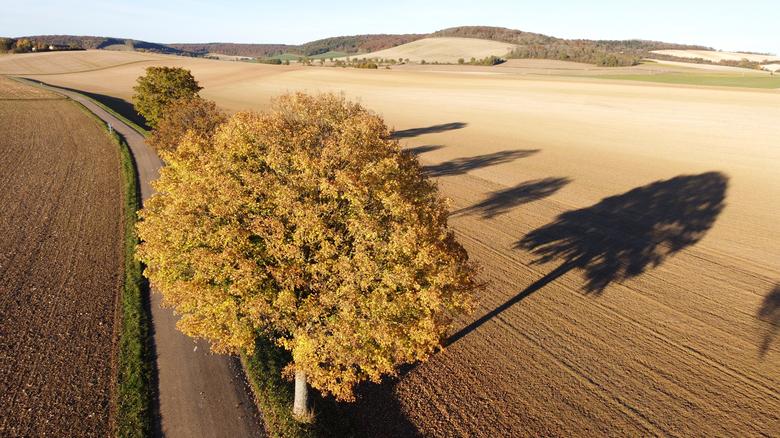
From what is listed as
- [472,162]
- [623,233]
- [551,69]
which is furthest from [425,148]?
[551,69]

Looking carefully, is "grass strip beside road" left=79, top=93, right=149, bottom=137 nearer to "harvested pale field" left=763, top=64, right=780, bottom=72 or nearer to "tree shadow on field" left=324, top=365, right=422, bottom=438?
"tree shadow on field" left=324, top=365, right=422, bottom=438

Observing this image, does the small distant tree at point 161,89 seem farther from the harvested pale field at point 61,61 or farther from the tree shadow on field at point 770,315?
the harvested pale field at point 61,61

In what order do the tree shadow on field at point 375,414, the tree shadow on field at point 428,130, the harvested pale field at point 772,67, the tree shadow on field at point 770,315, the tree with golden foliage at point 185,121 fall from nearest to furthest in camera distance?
the tree shadow on field at point 375,414 < the tree shadow on field at point 770,315 < the tree with golden foliage at point 185,121 < the tree shadow on field at point 428,130 < the harvested pale field at point 772,67

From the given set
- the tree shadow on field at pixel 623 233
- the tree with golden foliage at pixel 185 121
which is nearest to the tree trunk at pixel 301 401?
the tree shadow on field at pixel 623 233

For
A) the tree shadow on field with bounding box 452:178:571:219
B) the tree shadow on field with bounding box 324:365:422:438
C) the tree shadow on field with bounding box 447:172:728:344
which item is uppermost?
the tree shadow on field with bounding box 452:178:571:219

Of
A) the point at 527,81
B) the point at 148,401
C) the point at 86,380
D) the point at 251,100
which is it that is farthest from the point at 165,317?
the point at 527,81

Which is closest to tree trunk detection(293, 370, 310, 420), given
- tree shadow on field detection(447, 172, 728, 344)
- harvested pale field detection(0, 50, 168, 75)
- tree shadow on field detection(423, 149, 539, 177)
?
tree shadow on field detection(447, 172, 728, 344)

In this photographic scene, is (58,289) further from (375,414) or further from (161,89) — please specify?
(161,89)
